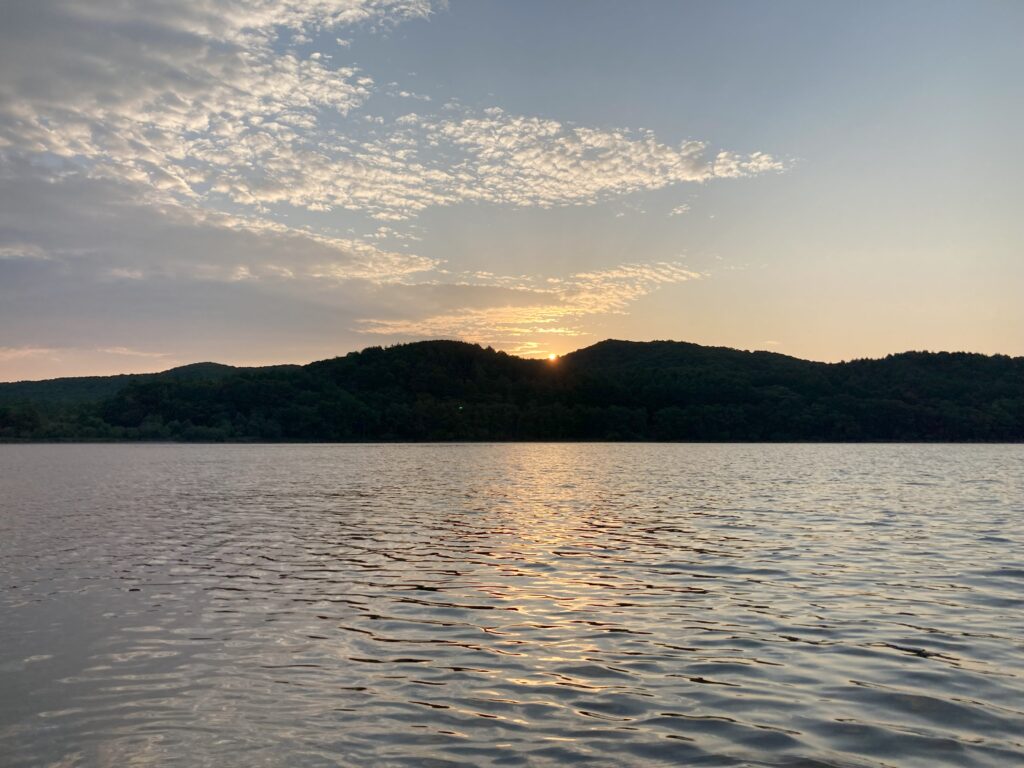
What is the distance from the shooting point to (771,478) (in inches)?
3081

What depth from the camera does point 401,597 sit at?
22.3 meters

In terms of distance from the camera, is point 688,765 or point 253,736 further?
point 253,736

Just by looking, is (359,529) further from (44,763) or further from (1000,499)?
(1000,499)

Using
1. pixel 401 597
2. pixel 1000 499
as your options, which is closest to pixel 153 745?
pixel 401 597

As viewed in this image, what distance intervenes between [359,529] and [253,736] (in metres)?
26.4

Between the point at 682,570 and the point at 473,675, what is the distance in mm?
13144

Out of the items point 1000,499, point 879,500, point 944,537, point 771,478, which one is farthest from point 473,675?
point 771,478

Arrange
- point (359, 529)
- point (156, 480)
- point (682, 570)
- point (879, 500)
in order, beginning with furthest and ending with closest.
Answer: point (156, 480) < point (879, 500) < point (359, 529) < point (682, 570)

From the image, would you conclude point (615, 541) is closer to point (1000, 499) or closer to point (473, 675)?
point (473, 675)

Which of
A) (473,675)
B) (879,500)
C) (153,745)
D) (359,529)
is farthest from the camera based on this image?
(879,500)

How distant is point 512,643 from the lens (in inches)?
685

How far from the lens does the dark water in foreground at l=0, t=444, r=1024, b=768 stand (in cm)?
1169

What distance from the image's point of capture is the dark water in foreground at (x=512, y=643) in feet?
38.3

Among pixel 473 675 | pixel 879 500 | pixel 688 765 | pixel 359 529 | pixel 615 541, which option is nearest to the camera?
pixel 688 765
